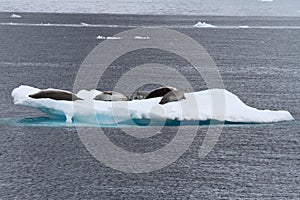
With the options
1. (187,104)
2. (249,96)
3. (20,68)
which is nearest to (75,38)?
(20,68)

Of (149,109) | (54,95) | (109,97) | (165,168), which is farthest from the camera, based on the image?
(109,97)

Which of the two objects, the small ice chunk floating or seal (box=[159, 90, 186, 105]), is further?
seal (box=[159, 90, 186, 105])

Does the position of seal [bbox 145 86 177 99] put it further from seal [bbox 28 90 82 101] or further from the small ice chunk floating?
seal [bbox 28 90 82 101]

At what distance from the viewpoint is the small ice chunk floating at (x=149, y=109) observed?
10.6 m

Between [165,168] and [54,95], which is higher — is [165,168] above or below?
below

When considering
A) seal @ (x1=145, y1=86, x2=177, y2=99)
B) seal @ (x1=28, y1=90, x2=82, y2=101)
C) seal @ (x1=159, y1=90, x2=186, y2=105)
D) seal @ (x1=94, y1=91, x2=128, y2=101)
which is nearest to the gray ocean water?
seal @ (x1=28, y1=90, x2=82, y2=101)

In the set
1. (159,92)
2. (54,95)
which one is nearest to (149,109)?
(159,92)

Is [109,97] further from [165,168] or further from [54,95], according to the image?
[165,168]

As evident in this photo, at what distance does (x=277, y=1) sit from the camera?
109 m

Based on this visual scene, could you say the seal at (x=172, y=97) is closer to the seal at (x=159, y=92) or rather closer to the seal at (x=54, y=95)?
the seal at (x=159, y=92)

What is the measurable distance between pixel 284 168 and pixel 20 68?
10.1 meters

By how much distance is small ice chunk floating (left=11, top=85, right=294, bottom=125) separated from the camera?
417 inches

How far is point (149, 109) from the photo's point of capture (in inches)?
421

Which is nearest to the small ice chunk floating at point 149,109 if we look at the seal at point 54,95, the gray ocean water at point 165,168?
the seal at point 54,95
